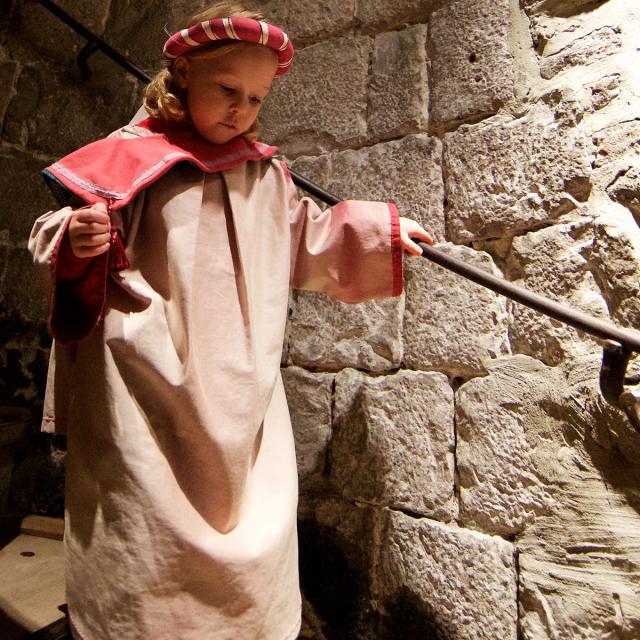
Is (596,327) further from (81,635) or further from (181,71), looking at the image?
(81,635)

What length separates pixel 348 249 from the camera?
1.07 m

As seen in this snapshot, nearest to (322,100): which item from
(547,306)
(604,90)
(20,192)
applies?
(604,90)

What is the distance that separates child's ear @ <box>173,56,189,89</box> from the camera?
39.0 inches

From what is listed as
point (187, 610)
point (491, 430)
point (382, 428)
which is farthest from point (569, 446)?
point (187, 610)

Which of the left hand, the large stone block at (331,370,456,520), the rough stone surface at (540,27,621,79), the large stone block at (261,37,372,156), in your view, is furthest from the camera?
the large stone block at (261,37,372,156)

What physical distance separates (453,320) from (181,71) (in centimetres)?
77

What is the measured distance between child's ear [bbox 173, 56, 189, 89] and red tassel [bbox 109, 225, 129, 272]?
0.32 m

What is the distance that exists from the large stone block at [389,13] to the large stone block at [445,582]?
50.4 inches

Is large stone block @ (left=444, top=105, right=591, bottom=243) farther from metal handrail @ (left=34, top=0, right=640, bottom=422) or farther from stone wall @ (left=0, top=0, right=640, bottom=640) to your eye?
metal handrail @ (left=34, top=0, right=640, bottom=422)

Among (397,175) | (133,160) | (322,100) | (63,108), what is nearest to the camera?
(133,160)

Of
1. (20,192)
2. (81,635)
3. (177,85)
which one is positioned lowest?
(81,635)

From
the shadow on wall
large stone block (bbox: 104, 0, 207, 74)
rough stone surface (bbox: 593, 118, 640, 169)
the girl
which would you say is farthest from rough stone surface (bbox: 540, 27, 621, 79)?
large stone block (bbox: 104, 0, 207, 74)

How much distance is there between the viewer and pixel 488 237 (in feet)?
4.16

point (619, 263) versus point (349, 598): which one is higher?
point (619, 263)
